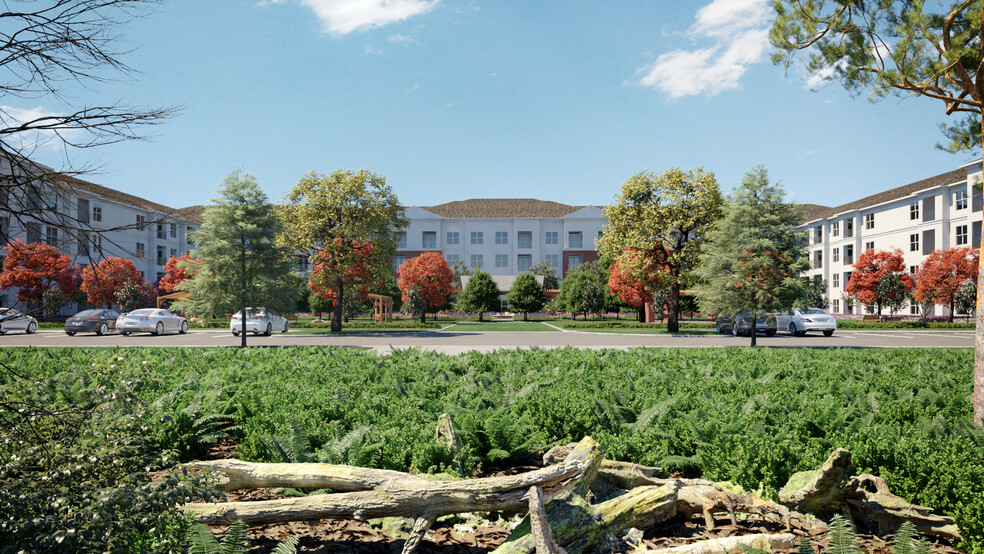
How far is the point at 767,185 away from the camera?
1762 centimetres

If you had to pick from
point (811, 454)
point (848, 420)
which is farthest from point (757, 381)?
point (811, 454)

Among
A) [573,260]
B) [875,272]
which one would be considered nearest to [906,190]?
[875,272]

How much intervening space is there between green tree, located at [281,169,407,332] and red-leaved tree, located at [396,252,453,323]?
1492cm

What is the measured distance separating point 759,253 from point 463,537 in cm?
1700

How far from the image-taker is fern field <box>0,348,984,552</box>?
11.8 feet

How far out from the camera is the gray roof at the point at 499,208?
74.4m

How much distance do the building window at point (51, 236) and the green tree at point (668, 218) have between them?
2585cm

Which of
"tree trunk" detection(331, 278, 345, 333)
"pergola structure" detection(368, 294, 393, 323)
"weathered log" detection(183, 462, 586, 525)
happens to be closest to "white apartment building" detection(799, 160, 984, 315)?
"pergola structure" detection(368, 294, 393, 323)

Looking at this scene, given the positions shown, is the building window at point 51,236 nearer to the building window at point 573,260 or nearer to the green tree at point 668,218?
the green tree at point 668,218

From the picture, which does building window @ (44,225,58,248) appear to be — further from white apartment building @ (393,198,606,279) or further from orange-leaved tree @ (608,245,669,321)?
white apartment building @ (393,198,606,279)

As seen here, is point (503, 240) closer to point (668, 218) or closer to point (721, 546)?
point (668, 218)

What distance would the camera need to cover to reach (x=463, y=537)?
3.18m

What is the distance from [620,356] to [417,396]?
15.4ft

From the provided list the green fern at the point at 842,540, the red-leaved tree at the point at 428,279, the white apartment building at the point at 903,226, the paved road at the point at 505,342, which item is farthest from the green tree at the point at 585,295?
the green fern at the point at 842,540
